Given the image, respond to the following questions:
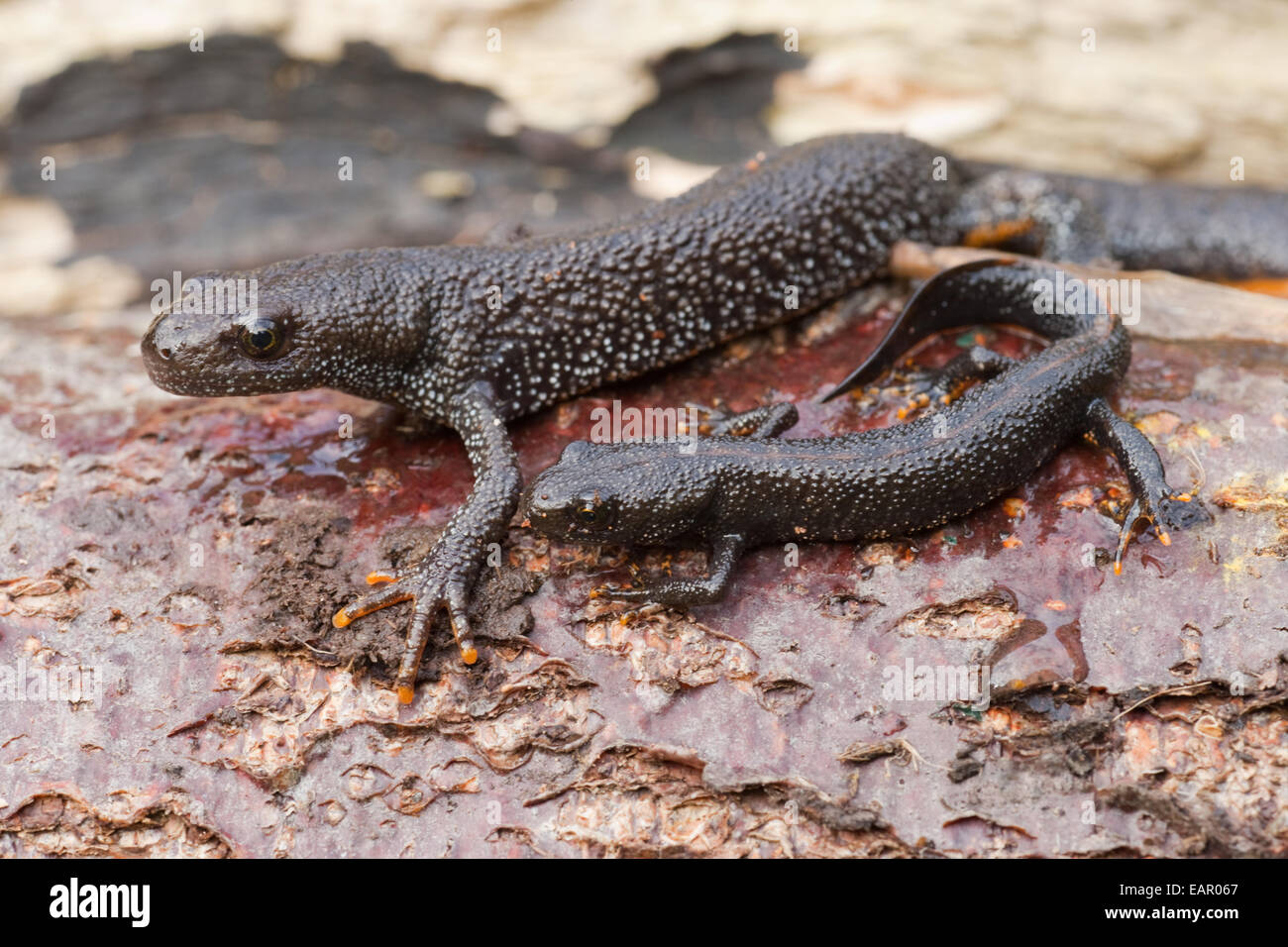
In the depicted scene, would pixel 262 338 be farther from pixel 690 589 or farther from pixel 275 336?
pixel 690 589

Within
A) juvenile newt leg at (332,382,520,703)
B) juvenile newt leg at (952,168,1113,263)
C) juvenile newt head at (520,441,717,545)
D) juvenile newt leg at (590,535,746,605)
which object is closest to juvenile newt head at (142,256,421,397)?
juvenile newt leg at (332,382,520,703)

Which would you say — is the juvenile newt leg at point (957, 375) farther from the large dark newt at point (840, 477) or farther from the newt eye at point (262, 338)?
the newt eye at point (262, 338)

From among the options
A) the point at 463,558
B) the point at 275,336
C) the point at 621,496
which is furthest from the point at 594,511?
the point at 275,336

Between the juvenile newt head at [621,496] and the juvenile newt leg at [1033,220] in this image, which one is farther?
the juvenile newt leg at [1033,220]

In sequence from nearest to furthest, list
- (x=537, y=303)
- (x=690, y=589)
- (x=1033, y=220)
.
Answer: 1. (x=690, y=589)
2. (x=537, y=303)
3. (x=1033, y=220)

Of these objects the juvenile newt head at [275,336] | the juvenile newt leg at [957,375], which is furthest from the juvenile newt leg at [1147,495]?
the juvenile newt head at [275,336]

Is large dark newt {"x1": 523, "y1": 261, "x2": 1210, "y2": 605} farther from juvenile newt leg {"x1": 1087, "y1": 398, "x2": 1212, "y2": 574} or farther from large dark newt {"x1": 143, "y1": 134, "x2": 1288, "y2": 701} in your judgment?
large dark newt {"x1": 143, "y1": 134, "x2": 1288, "y2": 701}
